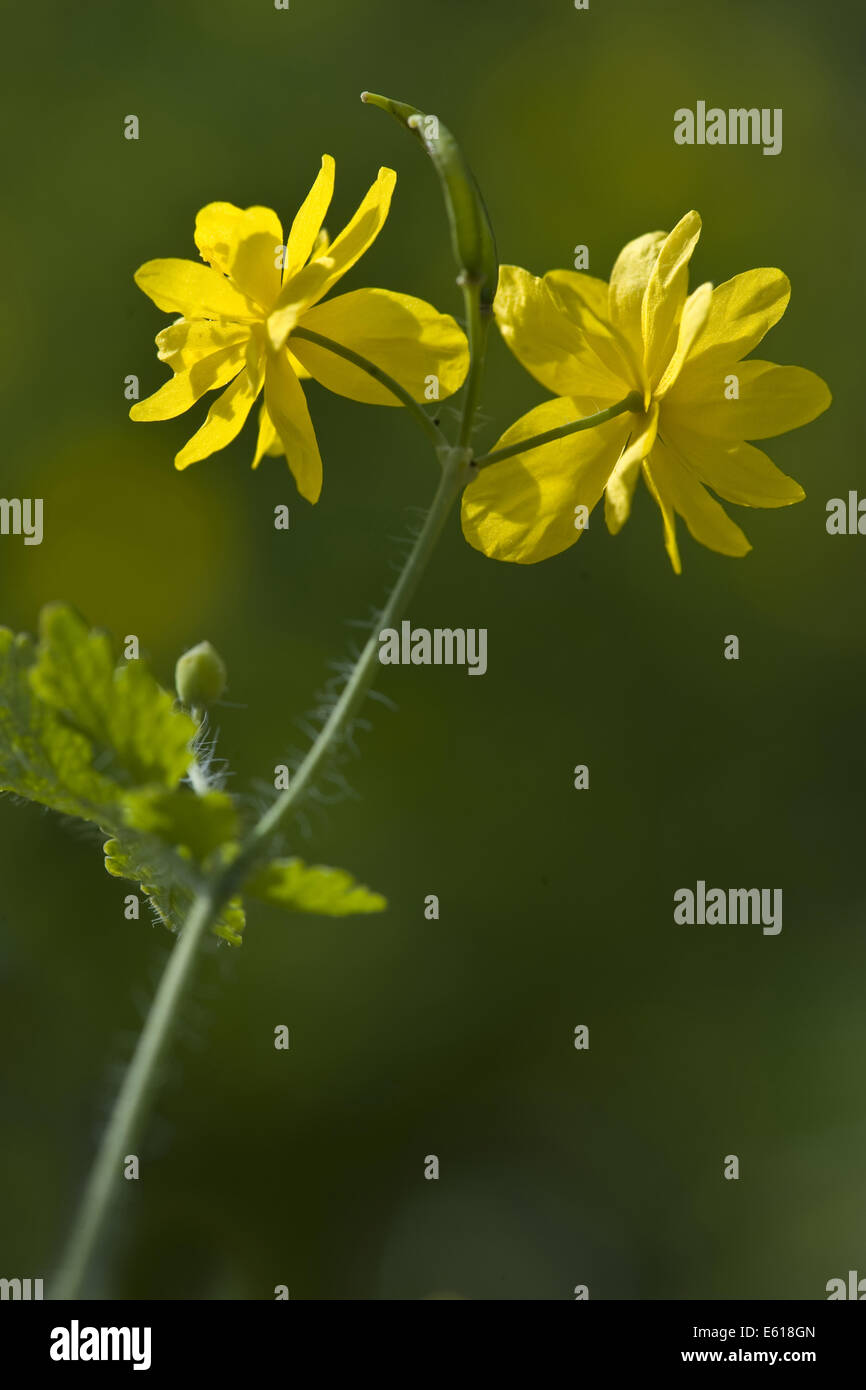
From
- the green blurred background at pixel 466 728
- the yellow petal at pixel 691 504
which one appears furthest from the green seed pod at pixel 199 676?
the green blurred background at pixel 466 728

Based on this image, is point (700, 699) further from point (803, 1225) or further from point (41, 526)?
point (41, 526)

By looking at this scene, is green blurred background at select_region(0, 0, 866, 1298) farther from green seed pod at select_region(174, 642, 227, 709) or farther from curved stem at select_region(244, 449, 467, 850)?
curved stem at select_region(244, 449, 467, 850)

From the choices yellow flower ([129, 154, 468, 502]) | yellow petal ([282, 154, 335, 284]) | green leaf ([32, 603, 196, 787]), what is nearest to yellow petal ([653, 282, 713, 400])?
yellow flower ([129, 154, 468, 502])

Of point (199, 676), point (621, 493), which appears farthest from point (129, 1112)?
point (621, 493)

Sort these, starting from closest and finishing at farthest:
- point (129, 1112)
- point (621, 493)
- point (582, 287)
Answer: point (129, 1112), point (621, 493), point (582, 287)

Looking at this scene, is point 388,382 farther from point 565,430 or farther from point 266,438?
point 266,438

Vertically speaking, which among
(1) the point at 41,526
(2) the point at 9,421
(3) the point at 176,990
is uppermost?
(2) the point at 9,421

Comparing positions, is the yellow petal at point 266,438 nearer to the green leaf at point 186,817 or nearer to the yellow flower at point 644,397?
the yellow flower at point 644,397

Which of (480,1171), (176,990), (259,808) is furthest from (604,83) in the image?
(176,990)
